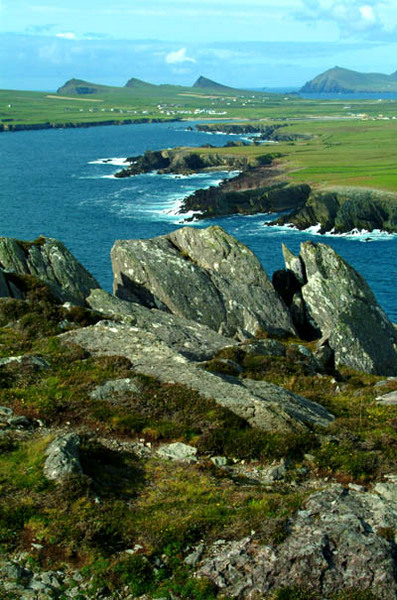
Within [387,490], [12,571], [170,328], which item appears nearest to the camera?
[12,571]

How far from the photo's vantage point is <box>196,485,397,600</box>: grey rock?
1223 centimetres

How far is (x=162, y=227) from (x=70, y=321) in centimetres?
8227

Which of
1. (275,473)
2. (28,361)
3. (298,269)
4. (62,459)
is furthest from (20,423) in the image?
(298,269)

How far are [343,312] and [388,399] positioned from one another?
16.1 meters

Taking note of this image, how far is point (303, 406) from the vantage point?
2230 centimetres

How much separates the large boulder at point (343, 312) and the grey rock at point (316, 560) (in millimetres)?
24950

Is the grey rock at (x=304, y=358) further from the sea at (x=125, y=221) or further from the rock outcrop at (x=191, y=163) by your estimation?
the rock outcrop at (x=191, y=163)

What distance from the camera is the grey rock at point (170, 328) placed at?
30475 millimetres

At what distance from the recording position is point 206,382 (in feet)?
73.2

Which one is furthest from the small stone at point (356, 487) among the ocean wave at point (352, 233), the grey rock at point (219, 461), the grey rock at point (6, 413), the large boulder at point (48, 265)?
the ocean wave at point (352, 233)

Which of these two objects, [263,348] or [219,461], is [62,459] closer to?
[219,461]

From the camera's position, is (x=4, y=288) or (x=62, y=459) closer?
(x=62, y=459)

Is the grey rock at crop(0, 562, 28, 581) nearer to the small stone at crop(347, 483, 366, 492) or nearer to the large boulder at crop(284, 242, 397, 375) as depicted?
the small stone at crop(347, 483, 366, 492)

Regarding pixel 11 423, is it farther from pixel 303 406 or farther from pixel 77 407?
pixel 303 406
